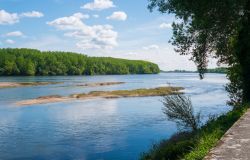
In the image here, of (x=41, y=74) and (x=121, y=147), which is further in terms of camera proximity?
(x=41, y=74)

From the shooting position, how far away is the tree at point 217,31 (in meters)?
20.1

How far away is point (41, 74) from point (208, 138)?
191 meters

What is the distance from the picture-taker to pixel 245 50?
20062mm

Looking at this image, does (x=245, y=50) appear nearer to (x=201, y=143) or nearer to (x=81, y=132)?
(x=201, y=143)

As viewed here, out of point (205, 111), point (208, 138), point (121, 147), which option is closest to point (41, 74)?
point (205, 111)

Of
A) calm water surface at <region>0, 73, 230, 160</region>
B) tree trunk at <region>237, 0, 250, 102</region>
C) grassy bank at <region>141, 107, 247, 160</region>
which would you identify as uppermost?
tree trunk at <region>237, 0, 250, 102</region>

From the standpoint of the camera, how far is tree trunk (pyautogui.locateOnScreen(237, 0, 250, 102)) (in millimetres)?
19703

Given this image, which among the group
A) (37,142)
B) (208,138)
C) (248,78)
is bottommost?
(37,142)

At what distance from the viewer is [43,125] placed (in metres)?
35.4

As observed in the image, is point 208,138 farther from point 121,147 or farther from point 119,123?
point 119,123

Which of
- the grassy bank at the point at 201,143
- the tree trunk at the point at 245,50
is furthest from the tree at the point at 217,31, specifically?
the grassy bank at the point at 201,143

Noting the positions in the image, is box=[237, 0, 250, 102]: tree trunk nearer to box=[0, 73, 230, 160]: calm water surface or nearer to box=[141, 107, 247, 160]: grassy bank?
box=[141, 107, 247, 160]: grassy bank

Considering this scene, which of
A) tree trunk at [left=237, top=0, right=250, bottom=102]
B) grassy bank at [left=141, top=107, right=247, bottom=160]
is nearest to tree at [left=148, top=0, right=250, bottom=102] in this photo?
tree trunk at [left=237, top=0, right=250, bottom=102]

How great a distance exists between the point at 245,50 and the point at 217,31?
258 cm
